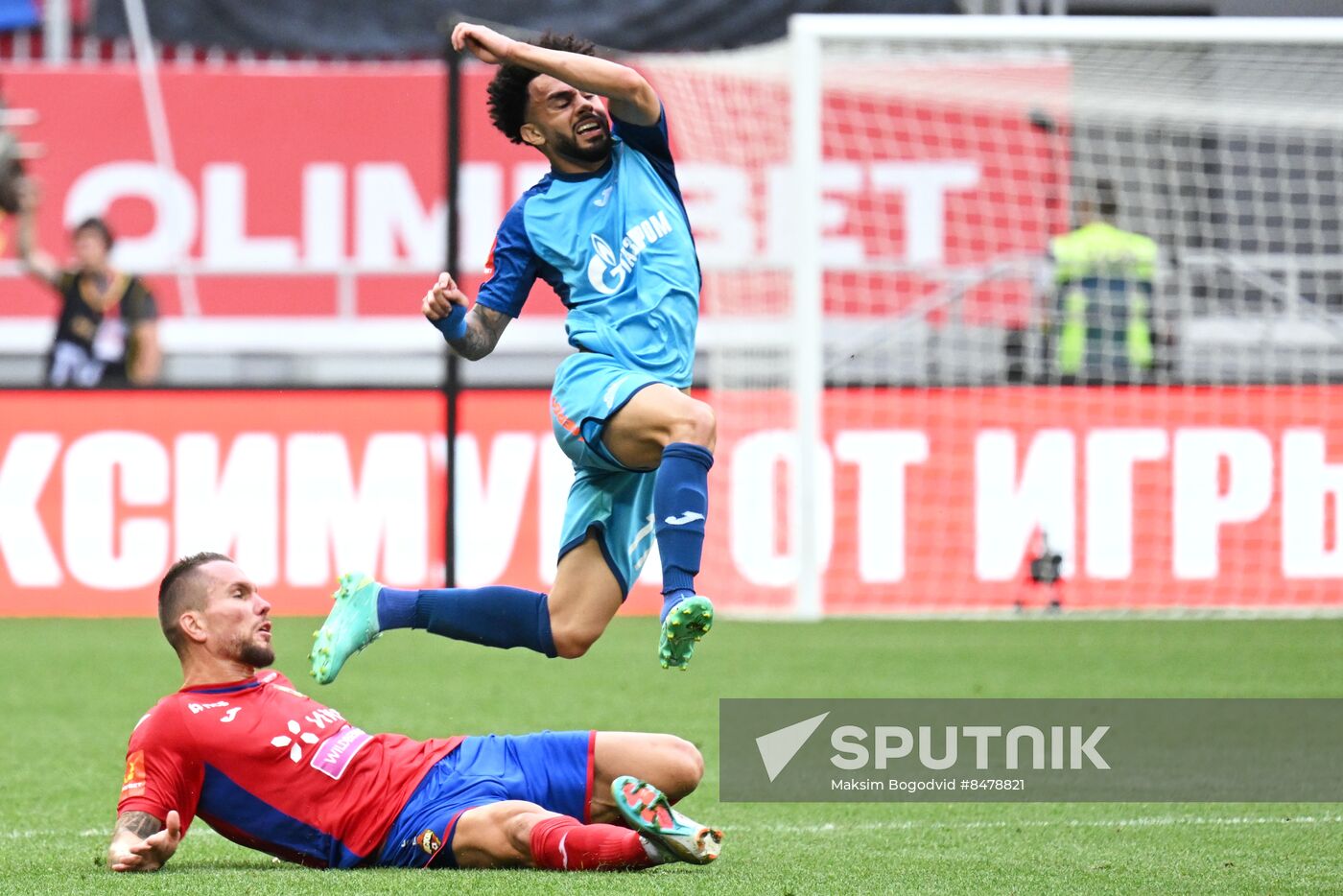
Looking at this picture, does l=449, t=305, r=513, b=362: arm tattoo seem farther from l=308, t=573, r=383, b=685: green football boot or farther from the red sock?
the red sock

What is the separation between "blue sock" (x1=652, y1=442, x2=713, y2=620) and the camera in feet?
17.5

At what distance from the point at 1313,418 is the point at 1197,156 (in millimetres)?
1976

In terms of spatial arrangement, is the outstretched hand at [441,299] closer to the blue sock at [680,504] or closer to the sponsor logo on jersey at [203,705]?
the blue sock at [680,504]

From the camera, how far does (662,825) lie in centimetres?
473

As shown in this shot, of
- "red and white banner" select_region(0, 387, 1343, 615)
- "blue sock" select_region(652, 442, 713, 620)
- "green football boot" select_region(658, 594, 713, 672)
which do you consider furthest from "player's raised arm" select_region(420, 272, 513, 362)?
"red and white banner" select_region(0, 387, 1343, 615)

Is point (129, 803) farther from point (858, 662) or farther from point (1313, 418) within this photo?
point (1313, 418)

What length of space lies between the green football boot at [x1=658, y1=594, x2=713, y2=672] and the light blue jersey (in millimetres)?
852

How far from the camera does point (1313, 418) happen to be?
1212cm

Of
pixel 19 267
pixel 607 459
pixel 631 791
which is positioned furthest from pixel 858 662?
pixel 19 267

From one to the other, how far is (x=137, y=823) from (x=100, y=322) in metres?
9.39

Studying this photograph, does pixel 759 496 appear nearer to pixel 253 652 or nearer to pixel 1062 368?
pixel 1062 368

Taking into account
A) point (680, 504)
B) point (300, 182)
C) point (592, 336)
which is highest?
point (300, 182)

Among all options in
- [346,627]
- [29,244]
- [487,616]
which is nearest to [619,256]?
[487,616]

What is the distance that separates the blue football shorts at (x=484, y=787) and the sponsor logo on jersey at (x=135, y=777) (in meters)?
0.58
